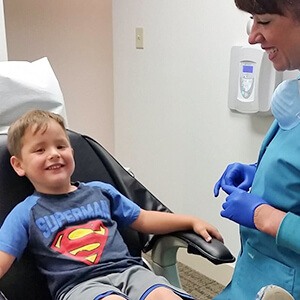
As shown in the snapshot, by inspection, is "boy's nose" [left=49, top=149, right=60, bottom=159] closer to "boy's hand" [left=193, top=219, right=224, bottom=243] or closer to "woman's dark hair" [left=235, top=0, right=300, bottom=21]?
"boy's hand" [left=193, top=219, right=224, bottom=243]

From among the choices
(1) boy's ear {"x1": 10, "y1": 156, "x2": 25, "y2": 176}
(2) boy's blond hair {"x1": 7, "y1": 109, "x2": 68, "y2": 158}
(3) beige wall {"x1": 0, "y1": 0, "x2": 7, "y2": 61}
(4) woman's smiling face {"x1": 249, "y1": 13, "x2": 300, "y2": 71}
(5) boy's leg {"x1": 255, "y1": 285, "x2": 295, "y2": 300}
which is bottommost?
(5) boy's leg {"x1": 255, "y1": 285, "x2": 295, "y2": 300}

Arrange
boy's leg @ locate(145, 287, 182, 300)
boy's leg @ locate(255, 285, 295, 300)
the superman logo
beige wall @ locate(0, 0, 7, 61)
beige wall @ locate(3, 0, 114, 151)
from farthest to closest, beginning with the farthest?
beige wall @ locate(3, 0, 114, 151) < beige wall @ locate(0, 0, 7, 61) < the superman logo < boy's leg @ locate(145, 287, 182, 300) < boy's leg @ locate(255, 285, 295, 300)

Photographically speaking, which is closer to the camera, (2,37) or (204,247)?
(204,247)

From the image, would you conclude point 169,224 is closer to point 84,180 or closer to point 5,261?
point 84,180

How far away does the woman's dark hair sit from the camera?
98 cm

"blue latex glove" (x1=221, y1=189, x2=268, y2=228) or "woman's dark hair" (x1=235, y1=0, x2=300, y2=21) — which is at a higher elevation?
"woman's dark hair" (x1=235, y1=0, x2=300, y2=21)

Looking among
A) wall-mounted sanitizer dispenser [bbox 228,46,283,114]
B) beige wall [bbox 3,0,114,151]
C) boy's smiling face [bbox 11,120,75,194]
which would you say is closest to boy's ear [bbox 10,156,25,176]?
boy's smiling face [bbox 11,120,75,194]

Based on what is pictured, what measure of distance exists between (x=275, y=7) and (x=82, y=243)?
767 mm

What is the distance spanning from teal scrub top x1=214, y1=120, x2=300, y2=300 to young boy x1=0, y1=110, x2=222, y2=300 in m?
0.18

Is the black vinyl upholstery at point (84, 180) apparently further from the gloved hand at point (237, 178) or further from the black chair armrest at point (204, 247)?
the gloved hand at point (237, 178)

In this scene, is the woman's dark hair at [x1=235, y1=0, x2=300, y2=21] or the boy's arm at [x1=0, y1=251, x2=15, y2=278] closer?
the woman's dark hair at [x1=235, y1=0, x2=300, y2=21]

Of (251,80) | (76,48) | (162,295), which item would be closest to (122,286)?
(162,295)

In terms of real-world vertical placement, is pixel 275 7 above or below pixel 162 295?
above

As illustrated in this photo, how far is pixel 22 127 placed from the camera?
1427 mm
